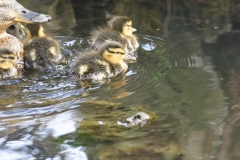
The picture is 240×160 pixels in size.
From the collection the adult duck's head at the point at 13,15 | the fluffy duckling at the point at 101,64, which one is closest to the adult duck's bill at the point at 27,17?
the adult duck's head at the point at 13,15

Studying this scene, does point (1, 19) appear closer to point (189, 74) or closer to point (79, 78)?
point (79, 78)

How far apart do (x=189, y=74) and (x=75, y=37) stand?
57.6 inches

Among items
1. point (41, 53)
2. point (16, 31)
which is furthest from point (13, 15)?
point (16, 31)

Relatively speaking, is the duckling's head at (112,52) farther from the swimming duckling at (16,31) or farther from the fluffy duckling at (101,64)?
the swimming duckling at (16,31)

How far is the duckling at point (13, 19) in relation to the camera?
355 centimetres

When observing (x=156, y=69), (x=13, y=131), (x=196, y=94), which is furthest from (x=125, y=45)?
(x=13, y=131)

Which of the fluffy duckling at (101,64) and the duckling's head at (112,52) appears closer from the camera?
the fluffy duckling at (101,64)

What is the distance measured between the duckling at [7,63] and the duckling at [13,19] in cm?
19

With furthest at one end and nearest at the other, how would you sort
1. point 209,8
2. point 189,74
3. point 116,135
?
point 209,8, point 189,74, point 116,135

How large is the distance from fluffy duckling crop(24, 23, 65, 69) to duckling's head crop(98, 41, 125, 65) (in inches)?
14.5

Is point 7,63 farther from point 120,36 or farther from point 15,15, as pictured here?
point 120,36

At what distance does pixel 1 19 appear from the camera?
11.6ft

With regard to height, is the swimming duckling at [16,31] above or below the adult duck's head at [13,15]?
below

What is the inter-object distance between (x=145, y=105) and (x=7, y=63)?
3.65 feet
